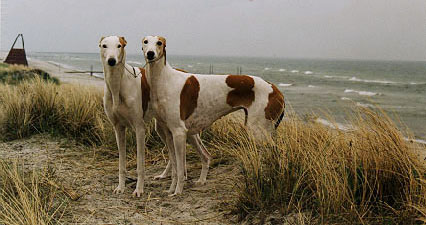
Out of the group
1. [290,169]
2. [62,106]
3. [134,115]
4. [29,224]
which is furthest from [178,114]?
[62,106]

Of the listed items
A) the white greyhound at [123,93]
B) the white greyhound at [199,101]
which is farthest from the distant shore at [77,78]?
the white greyhound at [199,101]

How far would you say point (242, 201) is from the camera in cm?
363

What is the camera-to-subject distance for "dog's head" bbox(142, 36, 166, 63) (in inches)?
149

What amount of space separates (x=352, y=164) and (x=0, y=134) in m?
5.49

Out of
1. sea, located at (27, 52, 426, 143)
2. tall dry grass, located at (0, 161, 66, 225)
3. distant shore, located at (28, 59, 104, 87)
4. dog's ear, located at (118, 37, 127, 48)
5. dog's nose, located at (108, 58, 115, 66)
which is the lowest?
sea, located at (27, 52, 426, 143)

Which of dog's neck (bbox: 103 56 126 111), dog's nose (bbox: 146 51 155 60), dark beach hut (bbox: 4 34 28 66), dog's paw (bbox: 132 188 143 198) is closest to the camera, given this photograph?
dog's nose (bbox: 146 51 155 60)

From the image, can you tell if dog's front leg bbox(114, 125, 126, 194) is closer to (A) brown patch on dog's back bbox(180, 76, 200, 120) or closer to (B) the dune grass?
(A) brown patch on dog's back bbox(180, 76, 200, 120)

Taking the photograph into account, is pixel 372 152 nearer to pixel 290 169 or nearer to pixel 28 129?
pixel 290 169

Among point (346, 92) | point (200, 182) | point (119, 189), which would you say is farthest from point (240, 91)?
point (346, 92)

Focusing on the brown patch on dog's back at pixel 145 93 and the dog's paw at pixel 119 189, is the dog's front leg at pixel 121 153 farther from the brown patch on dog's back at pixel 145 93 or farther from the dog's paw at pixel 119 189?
the brown patch on dog's back at pixel 145 93

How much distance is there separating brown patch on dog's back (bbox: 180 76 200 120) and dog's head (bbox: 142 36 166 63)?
1.39 feet

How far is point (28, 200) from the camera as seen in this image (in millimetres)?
3465

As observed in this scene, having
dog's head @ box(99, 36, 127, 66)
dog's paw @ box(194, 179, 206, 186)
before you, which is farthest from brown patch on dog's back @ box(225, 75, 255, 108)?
dog's head @ box(99, 36, 127, 66)

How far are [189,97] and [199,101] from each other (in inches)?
4.7
